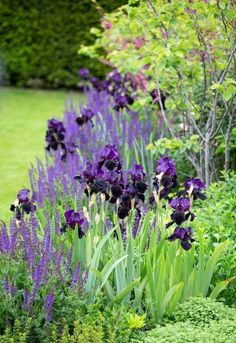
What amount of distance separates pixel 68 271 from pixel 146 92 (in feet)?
15.4

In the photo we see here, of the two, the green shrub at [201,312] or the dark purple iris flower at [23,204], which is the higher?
the dark purple iris flower at [23,204]

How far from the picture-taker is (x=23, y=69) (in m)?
13.4

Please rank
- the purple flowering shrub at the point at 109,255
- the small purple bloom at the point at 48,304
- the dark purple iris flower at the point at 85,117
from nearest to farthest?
1. the small purple bloom at the point at 48,304
2. the purple flowering shrub at the point at 109,255
3. the dark purple iris flower at the point at 85,117

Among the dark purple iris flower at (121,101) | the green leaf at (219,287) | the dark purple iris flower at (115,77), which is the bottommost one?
the green leaf at (219,287)

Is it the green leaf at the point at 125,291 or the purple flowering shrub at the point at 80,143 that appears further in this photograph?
the purple flowering shrub at the point at 80,143

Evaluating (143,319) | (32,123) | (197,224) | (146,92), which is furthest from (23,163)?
(143,319)

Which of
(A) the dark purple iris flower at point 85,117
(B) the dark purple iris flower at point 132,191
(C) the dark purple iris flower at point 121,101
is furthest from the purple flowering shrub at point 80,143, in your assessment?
(B) the dark purple iris flower at point 132,191

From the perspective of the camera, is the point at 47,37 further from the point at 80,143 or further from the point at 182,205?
the point at 182,205

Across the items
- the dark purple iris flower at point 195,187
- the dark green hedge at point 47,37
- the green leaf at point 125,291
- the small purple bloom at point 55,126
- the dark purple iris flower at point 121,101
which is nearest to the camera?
the green leaf at point 125,291

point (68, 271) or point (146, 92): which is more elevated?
point (146, 92)

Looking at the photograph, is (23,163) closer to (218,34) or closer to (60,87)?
(218,34)

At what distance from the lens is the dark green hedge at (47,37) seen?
1298cm

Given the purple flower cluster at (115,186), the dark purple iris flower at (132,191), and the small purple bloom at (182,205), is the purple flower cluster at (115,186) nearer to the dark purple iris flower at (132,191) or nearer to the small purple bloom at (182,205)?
the dark purple iris flower at (132,191)

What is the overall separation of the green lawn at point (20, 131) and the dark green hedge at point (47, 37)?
43 centimetres
